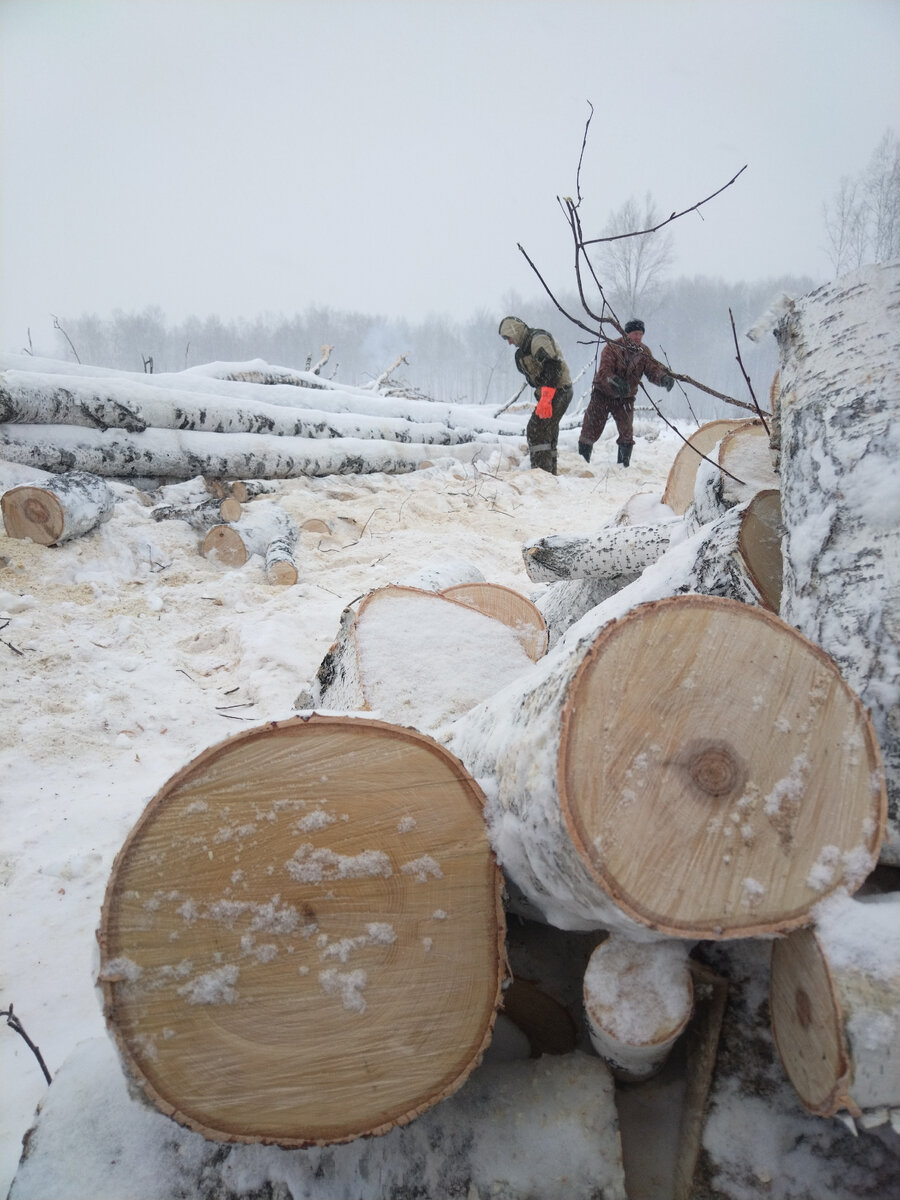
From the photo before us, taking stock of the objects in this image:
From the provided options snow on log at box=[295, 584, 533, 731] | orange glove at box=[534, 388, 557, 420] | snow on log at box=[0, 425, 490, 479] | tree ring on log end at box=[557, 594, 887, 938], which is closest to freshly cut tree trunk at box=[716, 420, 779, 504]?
snow on log at box=[295, 584, 533, 731]

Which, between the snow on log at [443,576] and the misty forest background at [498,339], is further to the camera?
the misty forest background at [498,339]

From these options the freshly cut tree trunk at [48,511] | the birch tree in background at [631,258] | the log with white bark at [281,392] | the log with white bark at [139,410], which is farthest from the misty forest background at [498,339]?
the freshly cut tree trunk at [48,511]

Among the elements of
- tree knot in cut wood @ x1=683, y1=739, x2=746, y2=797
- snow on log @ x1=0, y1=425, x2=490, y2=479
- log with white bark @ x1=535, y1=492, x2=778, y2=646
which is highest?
log with white bark @ x1=535, y1=492, x2=778, y2=646

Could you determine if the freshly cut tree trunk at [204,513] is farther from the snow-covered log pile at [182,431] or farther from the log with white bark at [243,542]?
the snow-covered log pile at [182,431]

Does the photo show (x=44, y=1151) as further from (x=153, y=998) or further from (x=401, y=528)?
(x=401, y=528)

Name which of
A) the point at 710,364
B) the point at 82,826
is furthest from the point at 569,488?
the point at 710,364

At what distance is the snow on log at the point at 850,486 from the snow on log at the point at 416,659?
949 millimetres

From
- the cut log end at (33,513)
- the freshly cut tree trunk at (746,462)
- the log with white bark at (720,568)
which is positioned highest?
the freshly cut tree trunk at (746,462)

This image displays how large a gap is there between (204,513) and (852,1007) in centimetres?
520

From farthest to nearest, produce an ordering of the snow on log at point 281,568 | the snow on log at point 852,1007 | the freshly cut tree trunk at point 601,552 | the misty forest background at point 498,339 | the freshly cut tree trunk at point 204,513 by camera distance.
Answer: the misty forest background at point 498,339, the freshly cut tree trunk at point 204,513, the snow on log at point 281,568, the freshly cut tree trunk at point 601,552, the snow on log at point 852,1007

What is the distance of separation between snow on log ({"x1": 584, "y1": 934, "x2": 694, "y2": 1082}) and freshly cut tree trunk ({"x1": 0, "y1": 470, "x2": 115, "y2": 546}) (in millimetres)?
4577

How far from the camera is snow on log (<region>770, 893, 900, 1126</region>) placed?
82cm

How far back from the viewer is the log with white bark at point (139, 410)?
5.50 metres

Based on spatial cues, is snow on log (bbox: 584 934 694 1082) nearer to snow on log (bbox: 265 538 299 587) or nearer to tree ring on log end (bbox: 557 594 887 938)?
tree ring on log end (bbox: 557 594 887 938)
